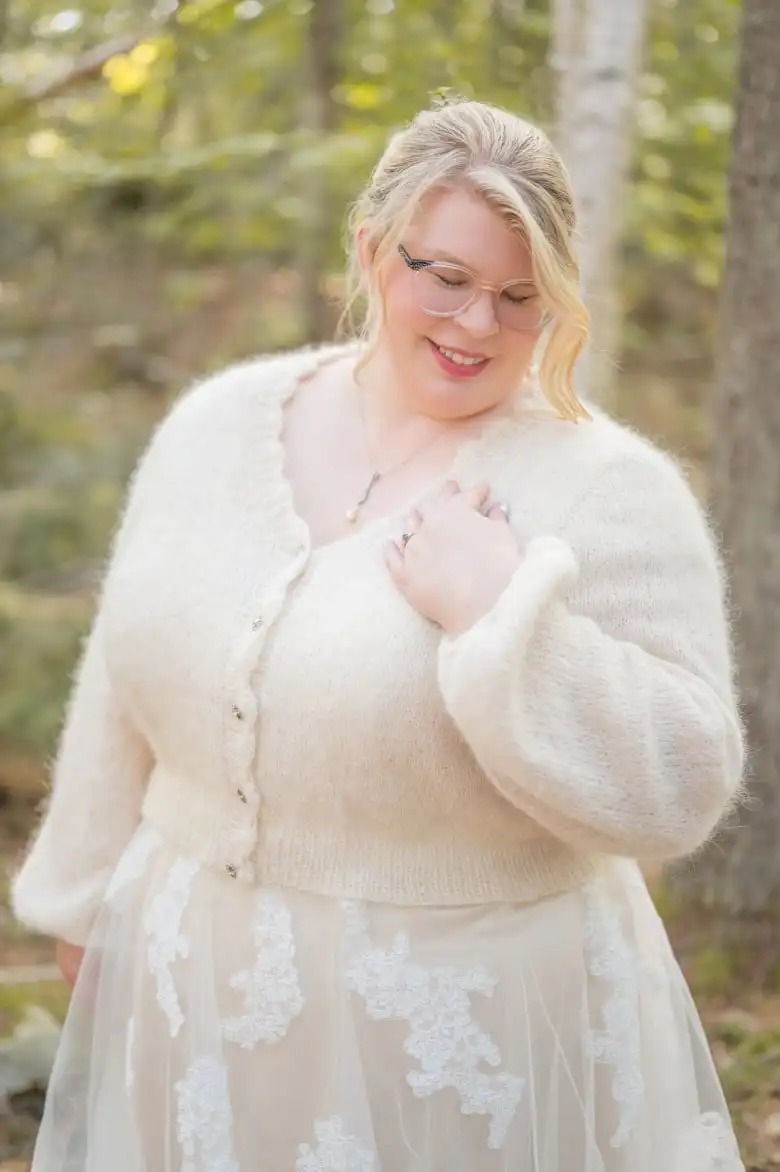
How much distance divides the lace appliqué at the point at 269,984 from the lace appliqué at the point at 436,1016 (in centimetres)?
9

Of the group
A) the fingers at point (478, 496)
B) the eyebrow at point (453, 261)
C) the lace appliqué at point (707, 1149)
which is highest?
the eyebrow at point (453, 261)

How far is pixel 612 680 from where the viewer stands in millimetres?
1734

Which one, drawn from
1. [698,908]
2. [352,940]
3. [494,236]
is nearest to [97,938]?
[352,940]

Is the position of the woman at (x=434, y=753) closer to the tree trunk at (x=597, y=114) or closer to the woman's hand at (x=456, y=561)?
the woman's hand at (x=456, y=561)

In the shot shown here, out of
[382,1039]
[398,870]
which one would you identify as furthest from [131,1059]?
[398,870]

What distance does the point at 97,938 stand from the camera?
215 centimetres

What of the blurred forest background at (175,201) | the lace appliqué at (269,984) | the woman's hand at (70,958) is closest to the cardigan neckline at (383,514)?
the lace appliqué at (269,984)

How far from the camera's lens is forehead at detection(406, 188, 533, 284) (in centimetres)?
188

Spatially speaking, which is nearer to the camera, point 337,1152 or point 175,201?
point 337,1152

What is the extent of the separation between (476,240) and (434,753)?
0.74 m

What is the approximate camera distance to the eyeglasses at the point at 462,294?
1893 mm

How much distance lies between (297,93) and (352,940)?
509 cm

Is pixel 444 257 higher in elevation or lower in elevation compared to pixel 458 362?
higher

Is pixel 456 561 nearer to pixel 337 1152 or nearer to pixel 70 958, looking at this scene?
pixel 337 1152
